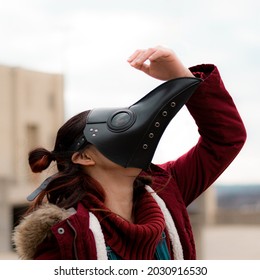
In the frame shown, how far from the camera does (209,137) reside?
2346mm

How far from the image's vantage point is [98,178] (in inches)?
86.1

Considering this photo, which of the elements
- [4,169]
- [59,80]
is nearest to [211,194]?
[59,80]

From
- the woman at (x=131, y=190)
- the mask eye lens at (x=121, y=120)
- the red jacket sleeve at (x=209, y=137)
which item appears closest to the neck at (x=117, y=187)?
the woman at (x=131, y=190)

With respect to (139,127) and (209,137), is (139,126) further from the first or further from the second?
(209,137)

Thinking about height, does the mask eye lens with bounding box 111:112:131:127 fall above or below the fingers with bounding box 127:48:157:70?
below

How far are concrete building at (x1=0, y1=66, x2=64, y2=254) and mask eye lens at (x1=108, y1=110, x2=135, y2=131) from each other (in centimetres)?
1975

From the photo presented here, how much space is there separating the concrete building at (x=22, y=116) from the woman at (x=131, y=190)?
1960cm

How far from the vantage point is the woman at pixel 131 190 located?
2.06 metres

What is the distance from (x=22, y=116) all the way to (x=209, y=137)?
79.1ft

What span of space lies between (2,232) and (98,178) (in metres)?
15.9

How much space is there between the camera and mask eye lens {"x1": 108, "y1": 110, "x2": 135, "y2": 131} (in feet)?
7.00

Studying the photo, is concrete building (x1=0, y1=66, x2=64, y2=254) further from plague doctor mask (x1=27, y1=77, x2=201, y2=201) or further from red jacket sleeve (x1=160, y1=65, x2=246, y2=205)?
plague doctor mask (x1=27, y1=77, x2=201, y2=201)

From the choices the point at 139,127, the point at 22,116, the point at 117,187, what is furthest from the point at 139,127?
the point at 22,116

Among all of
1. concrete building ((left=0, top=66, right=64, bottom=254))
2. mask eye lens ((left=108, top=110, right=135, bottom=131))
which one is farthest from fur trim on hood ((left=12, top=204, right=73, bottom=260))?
concrete building ((left=0, top=66, right=64, bottom=254))
